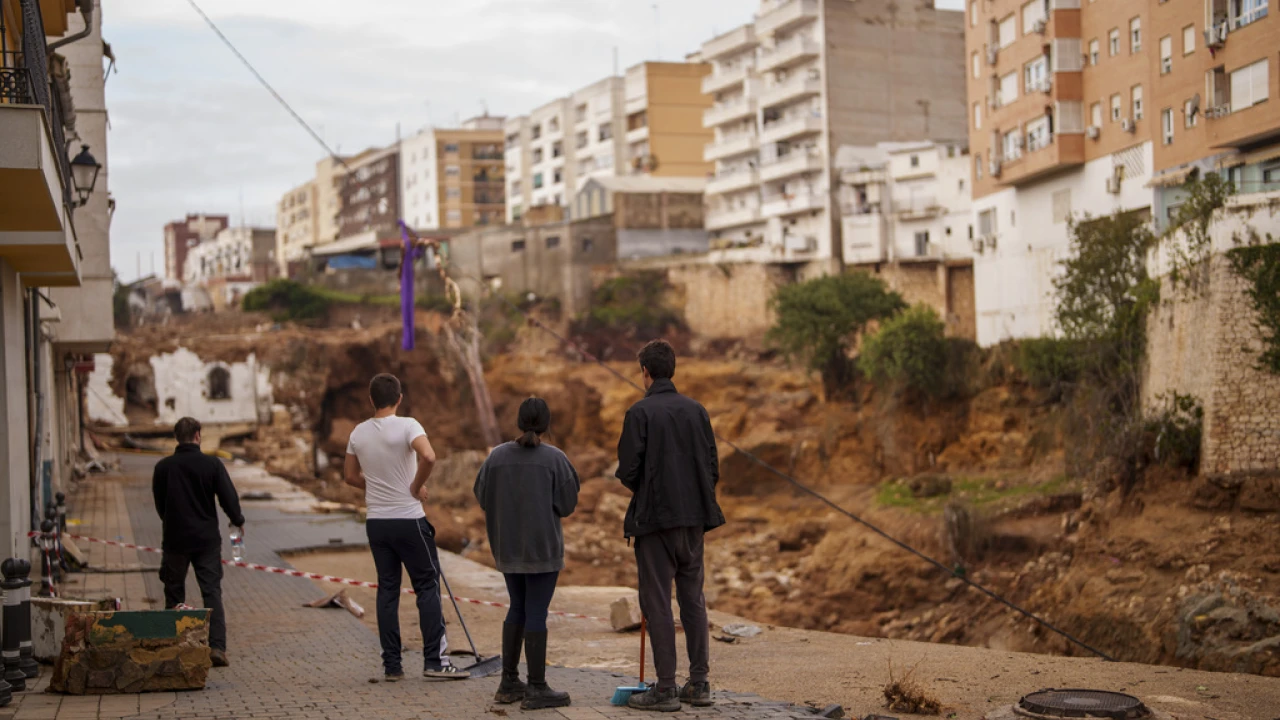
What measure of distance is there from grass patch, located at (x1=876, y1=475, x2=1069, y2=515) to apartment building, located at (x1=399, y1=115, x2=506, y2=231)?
5412 centimetres

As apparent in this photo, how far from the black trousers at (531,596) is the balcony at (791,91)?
155 ft

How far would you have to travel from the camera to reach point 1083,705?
24.0 ft

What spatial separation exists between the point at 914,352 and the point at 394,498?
3133cm

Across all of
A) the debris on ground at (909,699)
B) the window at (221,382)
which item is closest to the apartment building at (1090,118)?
the debris on ground at (909,699)

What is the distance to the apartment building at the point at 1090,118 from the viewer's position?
2578 centimetres

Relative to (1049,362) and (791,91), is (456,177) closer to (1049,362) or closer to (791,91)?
(791,91)

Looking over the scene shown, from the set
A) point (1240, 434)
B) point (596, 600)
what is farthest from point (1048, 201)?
point (596, 600)

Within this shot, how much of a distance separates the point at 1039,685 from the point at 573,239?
51.0 metres

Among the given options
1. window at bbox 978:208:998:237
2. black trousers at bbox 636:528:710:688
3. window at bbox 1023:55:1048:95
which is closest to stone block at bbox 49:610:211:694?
black trousers at bbox 636:528:710:688

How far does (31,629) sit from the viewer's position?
8.29 m

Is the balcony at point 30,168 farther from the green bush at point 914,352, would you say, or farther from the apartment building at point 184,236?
the apartment building at point 184,236

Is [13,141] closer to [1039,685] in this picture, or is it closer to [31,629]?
[31,629]

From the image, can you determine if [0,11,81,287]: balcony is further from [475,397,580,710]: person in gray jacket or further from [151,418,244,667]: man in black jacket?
[475,397,580,710]: person in gray jacket

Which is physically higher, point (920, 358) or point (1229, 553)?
point (920, 358)
